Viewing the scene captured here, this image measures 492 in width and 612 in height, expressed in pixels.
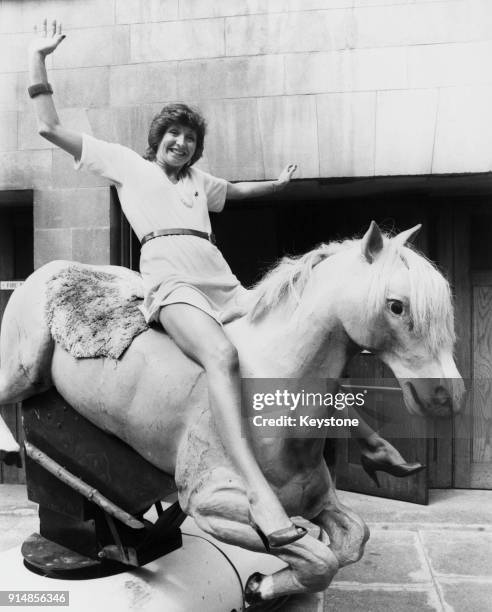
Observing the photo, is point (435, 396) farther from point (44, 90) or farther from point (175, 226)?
point (44, 90)

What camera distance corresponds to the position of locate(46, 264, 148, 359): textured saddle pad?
2.01 m

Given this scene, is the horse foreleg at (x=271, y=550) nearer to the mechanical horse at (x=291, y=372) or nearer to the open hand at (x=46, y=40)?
the mechanical horse at (x=291, y=372)

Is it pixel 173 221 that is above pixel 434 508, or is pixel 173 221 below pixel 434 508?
above

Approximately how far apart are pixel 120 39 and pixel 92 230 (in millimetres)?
1308

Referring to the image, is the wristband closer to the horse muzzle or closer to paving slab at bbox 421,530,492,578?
the horse muzzle

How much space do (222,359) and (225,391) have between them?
10 centimetres

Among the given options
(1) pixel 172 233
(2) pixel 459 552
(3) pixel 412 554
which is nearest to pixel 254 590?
(1) pixel 172 233

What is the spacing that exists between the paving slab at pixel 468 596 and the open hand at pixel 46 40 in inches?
105

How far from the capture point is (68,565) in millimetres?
2260

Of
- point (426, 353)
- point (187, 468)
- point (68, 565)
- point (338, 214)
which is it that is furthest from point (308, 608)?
point (338, 214)

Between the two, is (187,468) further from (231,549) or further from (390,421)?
(390,421)

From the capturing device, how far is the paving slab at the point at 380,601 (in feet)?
8.49

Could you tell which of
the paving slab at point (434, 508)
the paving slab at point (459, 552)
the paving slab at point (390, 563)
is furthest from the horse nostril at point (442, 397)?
the paving slab at point (434, 508)

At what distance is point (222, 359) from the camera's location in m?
1.75
